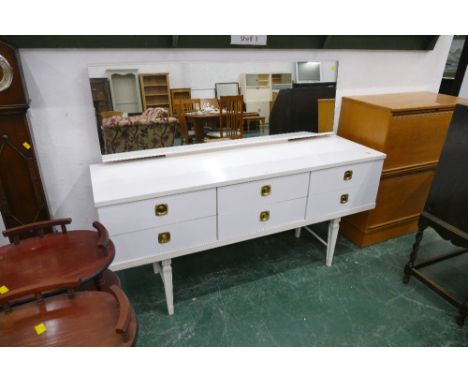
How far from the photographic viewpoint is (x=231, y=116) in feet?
7.42

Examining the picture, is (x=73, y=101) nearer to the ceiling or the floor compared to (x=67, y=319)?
nearer to the ceiling

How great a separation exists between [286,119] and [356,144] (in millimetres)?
559

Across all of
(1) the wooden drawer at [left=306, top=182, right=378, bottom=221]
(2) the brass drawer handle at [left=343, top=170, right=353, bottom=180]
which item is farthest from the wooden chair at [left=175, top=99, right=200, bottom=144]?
(2) the brass drawer handle at [left=343, top=170, right=353, bottom=180]

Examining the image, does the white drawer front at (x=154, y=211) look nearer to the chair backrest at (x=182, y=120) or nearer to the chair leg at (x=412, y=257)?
the chair backrest at (x=182, y=120)

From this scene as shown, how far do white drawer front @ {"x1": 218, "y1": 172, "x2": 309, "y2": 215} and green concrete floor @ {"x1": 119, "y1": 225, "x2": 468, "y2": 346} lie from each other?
27.0 inches

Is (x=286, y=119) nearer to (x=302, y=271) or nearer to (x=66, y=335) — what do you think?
(x=302, y=271)

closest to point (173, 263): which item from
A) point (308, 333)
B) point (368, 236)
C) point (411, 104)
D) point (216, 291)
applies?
point (216, 291)

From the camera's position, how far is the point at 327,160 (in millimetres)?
2115

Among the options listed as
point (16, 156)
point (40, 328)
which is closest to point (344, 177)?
point (40, 328)

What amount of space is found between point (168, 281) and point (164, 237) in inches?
13.2

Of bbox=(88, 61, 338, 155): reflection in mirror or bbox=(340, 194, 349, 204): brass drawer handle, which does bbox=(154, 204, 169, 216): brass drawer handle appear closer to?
bbox=(88, 61, 338, 155): reflection in mirror

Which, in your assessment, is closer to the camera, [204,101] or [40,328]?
[40,328]

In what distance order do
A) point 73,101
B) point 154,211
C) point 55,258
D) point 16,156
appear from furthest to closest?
point 73,101 → point 16,156 → point 154,211 → point 55,258

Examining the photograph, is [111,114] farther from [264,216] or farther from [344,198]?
[344,198]
